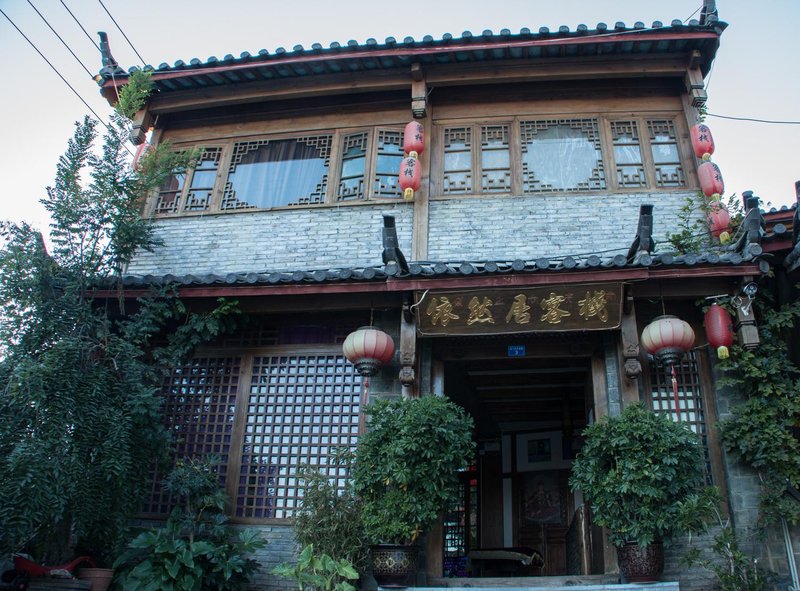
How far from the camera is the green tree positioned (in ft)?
19.2

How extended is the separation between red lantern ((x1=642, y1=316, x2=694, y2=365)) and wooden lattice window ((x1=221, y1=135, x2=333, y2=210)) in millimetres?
4256

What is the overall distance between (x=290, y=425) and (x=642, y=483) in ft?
11.4

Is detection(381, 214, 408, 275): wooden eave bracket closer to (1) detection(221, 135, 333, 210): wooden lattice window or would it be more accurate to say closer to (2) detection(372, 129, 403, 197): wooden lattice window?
(2) detection(372, 129, 403, 197): wooden lattice window

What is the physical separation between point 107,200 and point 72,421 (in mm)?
2368

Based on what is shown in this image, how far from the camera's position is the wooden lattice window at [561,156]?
27.4ft

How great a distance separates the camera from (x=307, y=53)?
871 cm

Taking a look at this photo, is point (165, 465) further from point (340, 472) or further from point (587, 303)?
point (587, 303)

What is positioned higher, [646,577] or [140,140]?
[140,140]

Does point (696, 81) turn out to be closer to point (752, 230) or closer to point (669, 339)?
point (752, 230)

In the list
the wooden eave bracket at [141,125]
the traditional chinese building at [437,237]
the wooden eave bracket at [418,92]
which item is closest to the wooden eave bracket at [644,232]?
the traditional chinese building at [437,237]

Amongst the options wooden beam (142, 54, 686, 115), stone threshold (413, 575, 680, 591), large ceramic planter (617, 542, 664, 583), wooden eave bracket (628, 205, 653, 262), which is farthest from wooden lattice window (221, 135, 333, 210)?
large ceramic planter (617, 542, 664, 583)

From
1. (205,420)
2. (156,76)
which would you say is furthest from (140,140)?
(205,420)

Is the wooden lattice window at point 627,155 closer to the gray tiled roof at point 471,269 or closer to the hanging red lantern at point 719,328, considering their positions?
the gray tiled roof at point 471,269

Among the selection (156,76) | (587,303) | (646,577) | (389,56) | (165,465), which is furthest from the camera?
(156,76)
